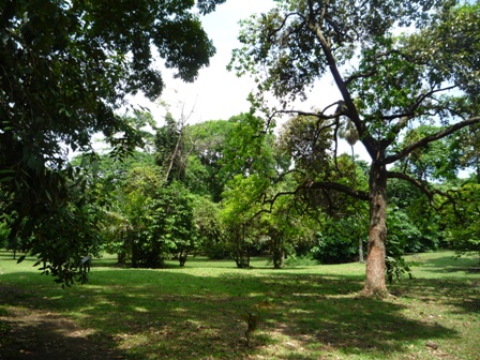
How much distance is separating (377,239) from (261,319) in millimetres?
5818

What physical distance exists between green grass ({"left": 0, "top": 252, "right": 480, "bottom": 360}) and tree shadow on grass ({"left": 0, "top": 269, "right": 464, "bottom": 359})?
0.02 meters

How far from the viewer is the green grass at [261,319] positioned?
21.2 feet

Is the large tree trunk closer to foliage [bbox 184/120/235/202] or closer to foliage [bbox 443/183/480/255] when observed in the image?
foliage [bbox 443/183/480/255]

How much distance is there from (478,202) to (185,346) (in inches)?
484

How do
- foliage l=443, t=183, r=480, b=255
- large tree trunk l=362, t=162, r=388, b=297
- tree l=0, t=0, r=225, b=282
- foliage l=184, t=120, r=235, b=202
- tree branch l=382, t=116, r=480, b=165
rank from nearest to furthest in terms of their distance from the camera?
1. tree l=0, t=0, r=225, b=282
2. tree branch l=382, t=116, r=480, b=165
3. large tree trunk l=362, t=162, r=388, b=297
4. foliage l=443, t=183, r=480, b=255
5. foliage l=184, t=120, r=235, b=202

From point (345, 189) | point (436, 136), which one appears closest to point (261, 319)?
point (345, 189)

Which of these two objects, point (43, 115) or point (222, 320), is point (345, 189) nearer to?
point (222, 320)

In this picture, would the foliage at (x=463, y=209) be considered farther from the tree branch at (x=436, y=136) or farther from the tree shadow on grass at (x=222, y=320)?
the tree shadow on grass at (x=222, y=320)

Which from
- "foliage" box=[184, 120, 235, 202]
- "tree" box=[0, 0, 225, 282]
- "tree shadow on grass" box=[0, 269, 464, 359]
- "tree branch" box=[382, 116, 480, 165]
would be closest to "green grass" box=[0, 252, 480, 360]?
"tree shadow on grass" box=[0, 269, 464, 359]

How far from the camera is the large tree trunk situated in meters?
12.6

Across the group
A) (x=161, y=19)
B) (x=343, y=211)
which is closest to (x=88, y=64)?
(x=161, y=19)

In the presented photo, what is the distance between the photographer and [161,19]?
9492 millimetres

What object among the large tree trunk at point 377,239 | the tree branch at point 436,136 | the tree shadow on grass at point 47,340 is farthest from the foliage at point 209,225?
the tree shadow on grass at point 47,340

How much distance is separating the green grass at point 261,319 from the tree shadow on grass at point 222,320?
2 cm
